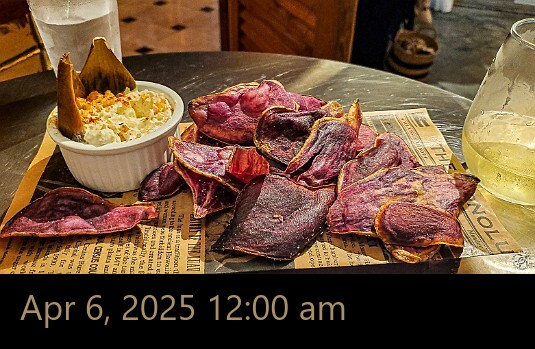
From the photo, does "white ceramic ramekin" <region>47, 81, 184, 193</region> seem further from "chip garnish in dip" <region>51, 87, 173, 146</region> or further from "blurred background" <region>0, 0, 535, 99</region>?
"blurred background" <region>0, 0, 535, 99</region>

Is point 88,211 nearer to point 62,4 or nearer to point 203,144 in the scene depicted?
point 203,144

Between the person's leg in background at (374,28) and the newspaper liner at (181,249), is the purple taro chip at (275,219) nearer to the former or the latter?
the newspaper liner at (181,249)

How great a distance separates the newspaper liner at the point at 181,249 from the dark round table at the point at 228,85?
19cm

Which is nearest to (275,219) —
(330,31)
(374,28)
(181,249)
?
(181,249)

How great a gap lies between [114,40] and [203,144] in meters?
0.35

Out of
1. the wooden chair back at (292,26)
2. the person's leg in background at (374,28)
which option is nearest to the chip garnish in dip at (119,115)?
the wooden chair back at (292,26)

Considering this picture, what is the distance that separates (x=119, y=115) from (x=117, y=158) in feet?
0.22

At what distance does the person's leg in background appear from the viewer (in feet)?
5.67

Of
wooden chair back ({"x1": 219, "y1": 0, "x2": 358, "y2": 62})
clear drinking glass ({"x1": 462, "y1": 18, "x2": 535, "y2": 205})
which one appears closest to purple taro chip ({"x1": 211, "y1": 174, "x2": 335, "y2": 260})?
clear drinking glass ({"x1": 462, "y1": 18, "x2": 535, "y2": 205})

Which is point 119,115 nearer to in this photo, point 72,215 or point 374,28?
point 72,215

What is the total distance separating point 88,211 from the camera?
0.72 meters

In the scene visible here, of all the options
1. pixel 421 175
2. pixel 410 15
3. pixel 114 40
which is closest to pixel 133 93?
pixel 114 40

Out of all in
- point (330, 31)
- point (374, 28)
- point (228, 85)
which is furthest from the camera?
point (374, 28)

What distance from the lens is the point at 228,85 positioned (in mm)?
1088
